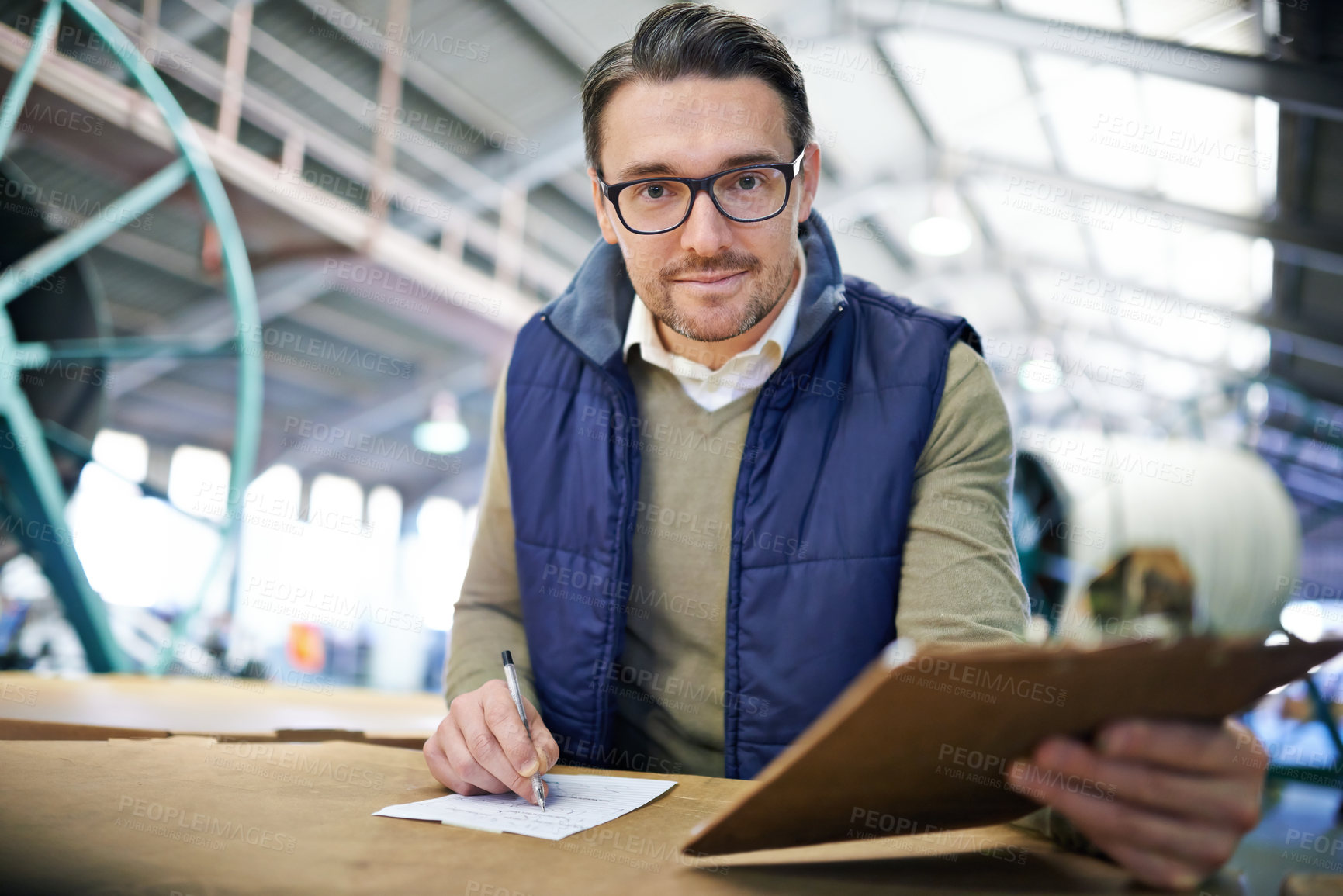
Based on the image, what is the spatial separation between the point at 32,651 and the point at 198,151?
261 centimetres

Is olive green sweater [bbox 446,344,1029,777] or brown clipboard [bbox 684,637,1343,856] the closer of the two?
brown clipboard [bbox 684,637,1343,856]

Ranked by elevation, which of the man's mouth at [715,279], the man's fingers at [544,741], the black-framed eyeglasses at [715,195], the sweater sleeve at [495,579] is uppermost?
the black-framed eyeglasses at [715,195]

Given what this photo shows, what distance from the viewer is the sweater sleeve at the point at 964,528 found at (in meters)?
0.96

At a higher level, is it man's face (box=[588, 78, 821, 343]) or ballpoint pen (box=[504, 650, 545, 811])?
man's face (box=[588, 78, 821, 343])

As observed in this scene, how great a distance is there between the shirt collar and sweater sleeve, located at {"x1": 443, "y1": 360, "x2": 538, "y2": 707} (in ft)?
0.71

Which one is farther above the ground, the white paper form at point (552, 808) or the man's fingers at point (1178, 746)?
the man's fingers at point (1178, 746)

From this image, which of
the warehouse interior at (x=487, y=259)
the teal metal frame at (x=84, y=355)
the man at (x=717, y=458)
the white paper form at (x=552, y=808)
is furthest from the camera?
the warehouse interior at (x=487, y=259)

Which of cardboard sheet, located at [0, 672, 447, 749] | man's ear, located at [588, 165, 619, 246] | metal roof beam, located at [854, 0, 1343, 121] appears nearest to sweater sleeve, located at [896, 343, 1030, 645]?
man's ear, located at [588, 165, 619, 246]

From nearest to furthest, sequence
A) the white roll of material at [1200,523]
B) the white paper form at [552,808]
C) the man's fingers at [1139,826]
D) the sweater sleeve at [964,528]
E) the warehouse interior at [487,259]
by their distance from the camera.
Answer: the man's fingers at [1139,826] → the white paper form at [552,808] → the sweater sleeve at [964,528] → the warehouse interior at [487,259] → the white roll of material at [1200,523]

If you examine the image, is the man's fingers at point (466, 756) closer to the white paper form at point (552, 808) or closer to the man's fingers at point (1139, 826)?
the white paper form at point (552, 808)

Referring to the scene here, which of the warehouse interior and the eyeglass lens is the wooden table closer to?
the warehouse interior

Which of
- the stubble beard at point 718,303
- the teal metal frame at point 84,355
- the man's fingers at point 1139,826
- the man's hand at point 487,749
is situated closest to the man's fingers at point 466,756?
the man's hand at point 487,749

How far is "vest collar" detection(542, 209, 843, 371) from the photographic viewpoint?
1.19 metres

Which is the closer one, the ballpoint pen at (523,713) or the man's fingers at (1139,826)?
the man's fingers at (1139,826)
